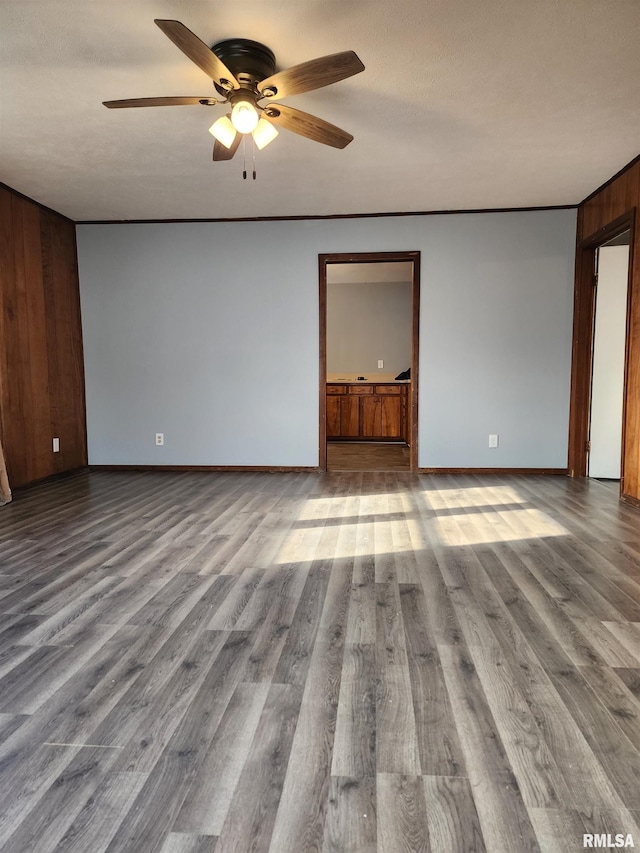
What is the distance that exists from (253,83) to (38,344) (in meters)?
3.32

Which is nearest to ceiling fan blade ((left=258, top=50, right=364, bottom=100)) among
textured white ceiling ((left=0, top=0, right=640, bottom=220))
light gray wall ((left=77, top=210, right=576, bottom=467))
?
textured white ceiling ((left=0, top=0, right=640, bottom=220))

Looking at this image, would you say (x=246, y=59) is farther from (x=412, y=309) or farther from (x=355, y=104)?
(x=412, y=309)

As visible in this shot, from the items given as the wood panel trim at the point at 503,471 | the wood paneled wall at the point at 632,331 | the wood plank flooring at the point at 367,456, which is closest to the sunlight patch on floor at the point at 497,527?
the wood paneled wall at the point at 632,331

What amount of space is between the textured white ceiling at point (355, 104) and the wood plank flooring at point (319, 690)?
2435 millimetres

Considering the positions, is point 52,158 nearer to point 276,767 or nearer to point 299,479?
point 299,479

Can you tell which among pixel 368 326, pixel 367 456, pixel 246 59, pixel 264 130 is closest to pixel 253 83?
pixel 246 59

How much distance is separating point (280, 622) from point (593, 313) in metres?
4.29

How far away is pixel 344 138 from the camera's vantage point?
Result: 9.08ft

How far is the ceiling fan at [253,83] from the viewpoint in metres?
2.06

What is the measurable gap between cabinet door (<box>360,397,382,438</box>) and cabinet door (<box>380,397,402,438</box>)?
0.06 m

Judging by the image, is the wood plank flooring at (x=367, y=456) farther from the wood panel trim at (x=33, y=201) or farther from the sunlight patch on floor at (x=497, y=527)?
the wood panel trim at (x=33, y=201)

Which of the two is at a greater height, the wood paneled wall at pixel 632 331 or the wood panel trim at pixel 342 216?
the wood panel trim at pixel 342 216

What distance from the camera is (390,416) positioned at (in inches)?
318

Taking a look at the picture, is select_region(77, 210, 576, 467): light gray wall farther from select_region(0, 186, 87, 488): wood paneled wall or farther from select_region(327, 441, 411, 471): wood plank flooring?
select_region(327, 441, 411, 471): wood plank flooring
